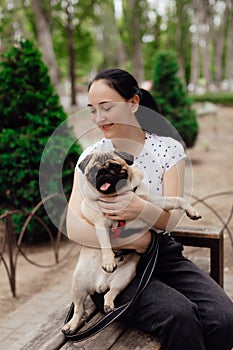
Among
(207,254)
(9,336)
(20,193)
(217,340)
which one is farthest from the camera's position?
(20,193)

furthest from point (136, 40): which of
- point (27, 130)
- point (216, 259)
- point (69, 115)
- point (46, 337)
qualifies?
point (46, 337)

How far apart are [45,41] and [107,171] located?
49.1ft

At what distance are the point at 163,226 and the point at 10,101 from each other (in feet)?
14.1

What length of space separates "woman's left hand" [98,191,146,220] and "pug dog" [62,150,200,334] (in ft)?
0.12

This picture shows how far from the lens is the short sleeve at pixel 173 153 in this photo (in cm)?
279

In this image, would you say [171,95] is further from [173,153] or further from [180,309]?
[180,309]

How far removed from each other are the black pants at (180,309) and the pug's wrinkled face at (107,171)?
537 mm

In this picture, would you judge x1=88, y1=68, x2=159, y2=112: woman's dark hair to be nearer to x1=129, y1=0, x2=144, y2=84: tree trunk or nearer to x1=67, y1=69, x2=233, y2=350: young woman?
x1=67, y1=69, x2=233, y2=350: young woman

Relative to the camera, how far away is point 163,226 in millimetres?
2623

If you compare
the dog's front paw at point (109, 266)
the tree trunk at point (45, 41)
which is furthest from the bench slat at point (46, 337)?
the tree trunk at point (45, 41)

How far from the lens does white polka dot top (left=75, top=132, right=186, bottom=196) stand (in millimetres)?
2729

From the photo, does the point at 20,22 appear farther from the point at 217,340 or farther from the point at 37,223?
the point at 217,340

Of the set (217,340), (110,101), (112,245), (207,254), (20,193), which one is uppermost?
(110,101)

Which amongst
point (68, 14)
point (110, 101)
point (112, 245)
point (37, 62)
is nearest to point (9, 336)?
point (112, 245)
